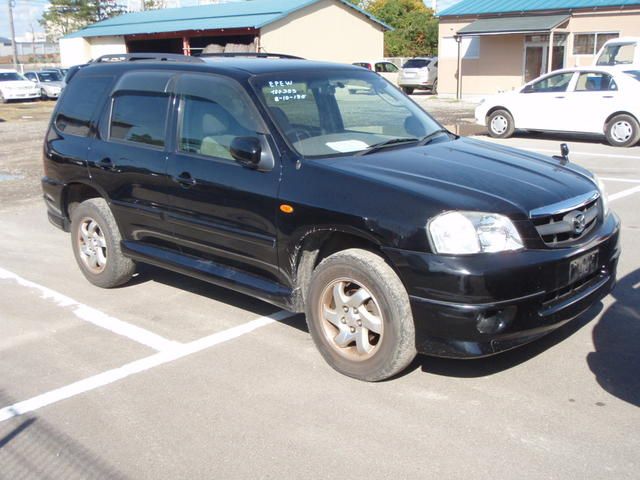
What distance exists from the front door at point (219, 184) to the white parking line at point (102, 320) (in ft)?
2.26

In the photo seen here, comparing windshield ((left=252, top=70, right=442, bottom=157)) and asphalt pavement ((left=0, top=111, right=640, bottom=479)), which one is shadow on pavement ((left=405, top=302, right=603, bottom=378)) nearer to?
asphalt pavement ((left=0, top=111, right=640, bottom=479))

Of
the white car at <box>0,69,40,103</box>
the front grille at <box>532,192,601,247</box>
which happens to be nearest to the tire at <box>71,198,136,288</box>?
the front grille at <box>532,192,601,247</box>

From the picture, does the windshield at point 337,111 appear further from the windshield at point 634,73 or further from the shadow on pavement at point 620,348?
the windshield at point 634,73

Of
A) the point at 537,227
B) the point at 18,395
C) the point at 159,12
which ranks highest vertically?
the point at 159,12

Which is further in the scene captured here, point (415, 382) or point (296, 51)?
point (296, 51)

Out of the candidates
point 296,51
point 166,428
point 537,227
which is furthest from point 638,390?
point 296,51

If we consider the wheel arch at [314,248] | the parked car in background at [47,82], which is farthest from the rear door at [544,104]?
the parked car in background at [47,82]

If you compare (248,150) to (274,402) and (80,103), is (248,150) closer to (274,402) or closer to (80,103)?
(274,402)

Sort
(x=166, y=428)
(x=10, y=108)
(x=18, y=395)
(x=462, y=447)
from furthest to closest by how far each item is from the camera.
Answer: (x=10, y=108) < (x=18, y=395) < (x=166, y=428) < (x=462, y=447)

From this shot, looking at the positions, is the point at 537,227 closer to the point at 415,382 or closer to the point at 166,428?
the point at 415,382

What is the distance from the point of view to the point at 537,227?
4031 mm

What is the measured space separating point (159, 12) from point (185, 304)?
42.3m

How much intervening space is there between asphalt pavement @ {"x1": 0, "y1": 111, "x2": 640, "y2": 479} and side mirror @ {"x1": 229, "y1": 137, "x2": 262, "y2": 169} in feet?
4.21

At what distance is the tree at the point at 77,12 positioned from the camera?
6438 centimetres
